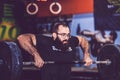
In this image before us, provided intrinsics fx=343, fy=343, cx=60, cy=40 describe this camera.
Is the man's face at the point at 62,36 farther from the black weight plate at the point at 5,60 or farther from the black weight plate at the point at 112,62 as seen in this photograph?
the black weight plate at the point at 112,62

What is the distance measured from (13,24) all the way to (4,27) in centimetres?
19

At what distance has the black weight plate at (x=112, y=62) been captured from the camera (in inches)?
142

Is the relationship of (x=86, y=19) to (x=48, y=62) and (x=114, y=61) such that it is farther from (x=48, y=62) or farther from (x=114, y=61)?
(x=48, y=62)

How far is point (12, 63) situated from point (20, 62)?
0.07 m

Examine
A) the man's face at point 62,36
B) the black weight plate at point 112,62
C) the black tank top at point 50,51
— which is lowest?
the black weight plate at point 112,62

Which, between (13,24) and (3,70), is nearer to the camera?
(3,70)

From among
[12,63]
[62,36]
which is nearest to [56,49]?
[62,36]

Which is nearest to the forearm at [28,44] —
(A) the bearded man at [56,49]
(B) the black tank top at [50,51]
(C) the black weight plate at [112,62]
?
(A) the bearded man at [56,49]

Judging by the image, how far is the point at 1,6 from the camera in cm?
617

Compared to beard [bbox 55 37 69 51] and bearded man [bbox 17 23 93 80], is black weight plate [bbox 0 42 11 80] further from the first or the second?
beard [bbox 55 37 69 51]

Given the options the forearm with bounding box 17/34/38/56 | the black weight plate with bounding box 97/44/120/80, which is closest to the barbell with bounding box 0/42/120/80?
the black weight plate with bounding box 97/44/120/80

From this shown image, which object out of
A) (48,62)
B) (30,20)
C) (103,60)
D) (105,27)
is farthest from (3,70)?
(30,20)

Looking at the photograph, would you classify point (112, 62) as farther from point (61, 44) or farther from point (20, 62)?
point (20, 62)

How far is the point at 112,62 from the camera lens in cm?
362
